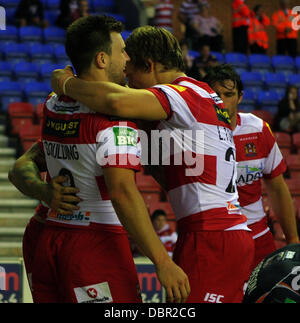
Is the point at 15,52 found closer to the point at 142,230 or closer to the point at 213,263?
the point at 213,263

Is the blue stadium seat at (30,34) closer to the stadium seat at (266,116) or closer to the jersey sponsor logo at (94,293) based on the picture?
the stadium seat at (266,116)

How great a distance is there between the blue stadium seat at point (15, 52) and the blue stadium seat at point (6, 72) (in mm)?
418

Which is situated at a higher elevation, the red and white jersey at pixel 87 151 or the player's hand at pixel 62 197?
the red and white jersey at pixel 87 151

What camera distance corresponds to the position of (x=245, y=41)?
49.8ft

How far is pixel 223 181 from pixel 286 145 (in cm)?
817

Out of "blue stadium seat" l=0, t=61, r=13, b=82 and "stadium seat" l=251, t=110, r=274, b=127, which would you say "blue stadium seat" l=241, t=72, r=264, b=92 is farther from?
"blue stadium seat" l=0, t=61, r=13, b=82

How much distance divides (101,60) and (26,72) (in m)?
9.52

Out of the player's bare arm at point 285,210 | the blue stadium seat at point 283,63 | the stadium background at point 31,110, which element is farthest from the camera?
the blue stadium seat at point 283,63

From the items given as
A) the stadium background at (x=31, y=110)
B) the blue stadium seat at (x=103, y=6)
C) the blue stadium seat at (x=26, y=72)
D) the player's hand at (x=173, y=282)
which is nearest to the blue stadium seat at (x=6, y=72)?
the stadium background at (x=31, y=110)

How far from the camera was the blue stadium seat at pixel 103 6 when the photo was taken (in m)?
15.0

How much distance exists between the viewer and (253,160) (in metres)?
4.80

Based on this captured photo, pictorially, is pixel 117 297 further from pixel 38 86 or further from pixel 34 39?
pixel 34 39
